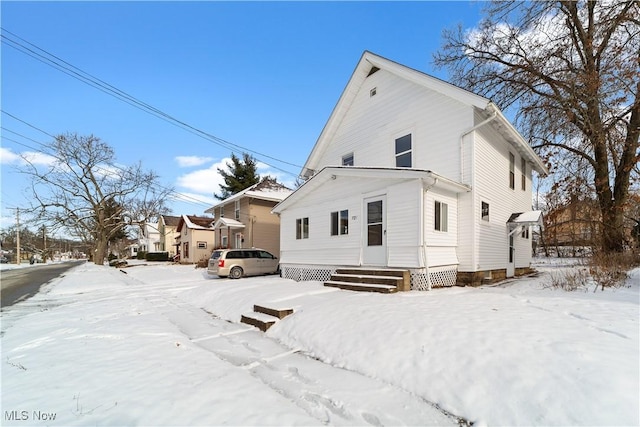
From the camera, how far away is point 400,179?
932cm

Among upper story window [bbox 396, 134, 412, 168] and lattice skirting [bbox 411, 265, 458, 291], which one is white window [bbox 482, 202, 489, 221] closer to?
lattice skirting [bbox 411, 265, 458, 291]

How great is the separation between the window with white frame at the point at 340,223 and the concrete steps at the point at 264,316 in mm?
4656

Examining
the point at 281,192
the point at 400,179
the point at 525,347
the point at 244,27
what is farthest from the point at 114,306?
the point at 281,192

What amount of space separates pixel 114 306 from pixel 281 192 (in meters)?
17.3

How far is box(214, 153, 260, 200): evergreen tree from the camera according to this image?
39.8 meters

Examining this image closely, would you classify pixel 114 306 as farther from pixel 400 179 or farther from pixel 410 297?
pixel 400 179

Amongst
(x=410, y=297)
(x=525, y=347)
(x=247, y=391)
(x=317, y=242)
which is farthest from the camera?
(x=317, y=242)

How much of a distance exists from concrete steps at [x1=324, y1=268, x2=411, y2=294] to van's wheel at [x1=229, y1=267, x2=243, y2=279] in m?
7.23

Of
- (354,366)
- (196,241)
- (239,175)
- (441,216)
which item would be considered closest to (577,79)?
(441,216)

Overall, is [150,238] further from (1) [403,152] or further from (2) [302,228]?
→ (1) [403,152]

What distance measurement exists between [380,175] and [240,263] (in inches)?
374

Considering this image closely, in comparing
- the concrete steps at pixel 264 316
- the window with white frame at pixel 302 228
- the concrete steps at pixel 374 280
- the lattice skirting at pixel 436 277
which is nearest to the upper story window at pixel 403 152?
the lattice skirting at pixel 436 277

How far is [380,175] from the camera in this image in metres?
9.54

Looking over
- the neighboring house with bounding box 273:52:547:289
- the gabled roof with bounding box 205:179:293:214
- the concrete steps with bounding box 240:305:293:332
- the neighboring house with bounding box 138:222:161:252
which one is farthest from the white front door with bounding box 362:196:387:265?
the neighboring house with bounding box 138:222:161:252
